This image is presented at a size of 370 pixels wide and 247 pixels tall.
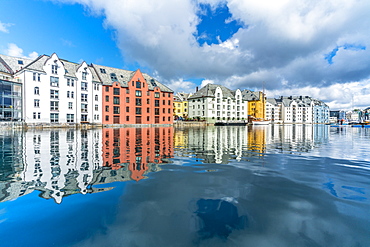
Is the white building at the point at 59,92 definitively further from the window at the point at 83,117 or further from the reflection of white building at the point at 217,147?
the reflection of white building at the point at 217,147

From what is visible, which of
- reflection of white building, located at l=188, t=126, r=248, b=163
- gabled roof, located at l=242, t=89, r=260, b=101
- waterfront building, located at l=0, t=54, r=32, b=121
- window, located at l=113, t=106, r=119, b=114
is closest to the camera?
reflection of white building, located at l=188, t=126, r=248, b=163

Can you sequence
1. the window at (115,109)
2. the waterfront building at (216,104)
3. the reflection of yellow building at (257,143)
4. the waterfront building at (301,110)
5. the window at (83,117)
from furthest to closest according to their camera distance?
the waterfront building at (301,110) → the waterfront building at (216,104) → the window at (115,109) → the window at (83,117) → the reflection of yellow building at (257,143)

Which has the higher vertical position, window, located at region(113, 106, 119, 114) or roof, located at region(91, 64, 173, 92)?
roof, located at region(91, 64, 173, 92)

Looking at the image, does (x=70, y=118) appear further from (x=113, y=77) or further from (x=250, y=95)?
(x=250, y=95)

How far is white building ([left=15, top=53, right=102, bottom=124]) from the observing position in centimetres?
4784

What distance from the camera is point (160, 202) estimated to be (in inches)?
197

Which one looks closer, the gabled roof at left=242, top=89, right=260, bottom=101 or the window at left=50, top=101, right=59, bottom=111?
the window at left=50, top=101, right=59, bottom=111

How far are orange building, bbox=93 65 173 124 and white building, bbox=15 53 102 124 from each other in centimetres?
304

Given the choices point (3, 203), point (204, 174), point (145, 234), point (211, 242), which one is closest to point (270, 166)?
point (204, 174)

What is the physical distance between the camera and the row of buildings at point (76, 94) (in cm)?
4703

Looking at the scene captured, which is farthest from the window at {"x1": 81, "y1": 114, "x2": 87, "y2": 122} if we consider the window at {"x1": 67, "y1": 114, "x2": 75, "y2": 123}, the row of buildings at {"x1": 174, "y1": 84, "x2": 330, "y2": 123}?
the row of buildings at {"x1": 174, "y1": 84, "x2": 330, "y2": 123}

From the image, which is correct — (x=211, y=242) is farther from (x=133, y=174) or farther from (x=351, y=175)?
(x=351, y=175)

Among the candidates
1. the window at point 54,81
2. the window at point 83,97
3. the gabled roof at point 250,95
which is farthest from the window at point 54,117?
the gabled roof at point 250,95

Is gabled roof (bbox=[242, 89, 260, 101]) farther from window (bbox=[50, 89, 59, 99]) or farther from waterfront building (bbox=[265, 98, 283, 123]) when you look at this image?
window (bbox=[50, 89, 59, 99])
